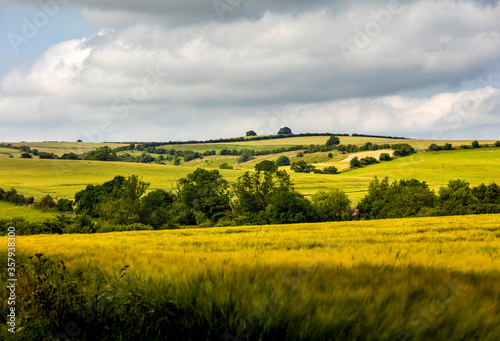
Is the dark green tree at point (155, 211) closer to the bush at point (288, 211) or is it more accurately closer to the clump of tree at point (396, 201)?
the bush at point (288, 211)

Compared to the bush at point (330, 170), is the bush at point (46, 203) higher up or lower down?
lower down

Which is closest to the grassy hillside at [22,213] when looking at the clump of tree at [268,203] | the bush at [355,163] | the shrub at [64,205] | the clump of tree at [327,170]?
the shrub at [64,205]

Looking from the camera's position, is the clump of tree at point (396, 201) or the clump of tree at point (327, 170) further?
the clump of tree at point (327, 170)

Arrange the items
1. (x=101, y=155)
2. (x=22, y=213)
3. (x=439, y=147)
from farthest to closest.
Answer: (x=439, y=147) < (x=101, y=155) < (x=22, y=213)

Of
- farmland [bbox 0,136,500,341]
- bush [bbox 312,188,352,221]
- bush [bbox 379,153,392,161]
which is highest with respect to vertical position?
farmland [bbox 0,136,500,341]

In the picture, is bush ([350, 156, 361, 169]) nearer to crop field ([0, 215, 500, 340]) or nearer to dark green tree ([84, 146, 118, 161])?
dark green tree ([84, 146, 118, 161])

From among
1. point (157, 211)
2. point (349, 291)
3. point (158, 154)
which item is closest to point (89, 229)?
point (157, 211)

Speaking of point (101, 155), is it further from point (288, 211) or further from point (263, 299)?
point (263, 299)

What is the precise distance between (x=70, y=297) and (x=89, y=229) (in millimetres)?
40612

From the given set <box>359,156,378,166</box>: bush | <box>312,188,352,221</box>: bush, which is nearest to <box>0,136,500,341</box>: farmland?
<box>312,188,352,221</box>: bush

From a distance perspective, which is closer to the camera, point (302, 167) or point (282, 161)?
point (302, 167)

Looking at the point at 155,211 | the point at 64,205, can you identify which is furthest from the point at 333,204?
the point at 64,205

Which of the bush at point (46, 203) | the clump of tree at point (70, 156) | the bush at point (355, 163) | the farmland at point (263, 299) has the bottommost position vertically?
the bush at point (46, 203)

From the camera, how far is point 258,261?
15.0ft
